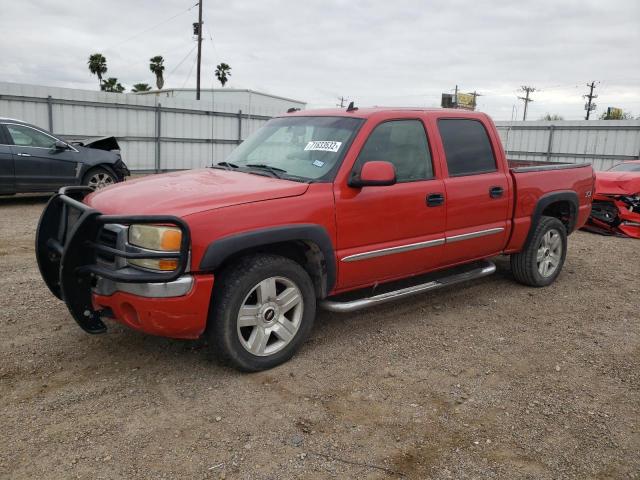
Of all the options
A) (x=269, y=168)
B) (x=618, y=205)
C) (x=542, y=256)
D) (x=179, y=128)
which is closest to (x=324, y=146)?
(x=269, y=168)

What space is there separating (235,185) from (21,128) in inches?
322

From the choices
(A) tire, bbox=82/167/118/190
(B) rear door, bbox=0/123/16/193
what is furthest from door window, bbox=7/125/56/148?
(A) tire, bbox=82/167/118/190

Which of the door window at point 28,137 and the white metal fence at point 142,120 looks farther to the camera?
the white metal fence at point 142,120

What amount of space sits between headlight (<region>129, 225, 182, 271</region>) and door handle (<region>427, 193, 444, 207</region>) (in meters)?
Answer: 2.14

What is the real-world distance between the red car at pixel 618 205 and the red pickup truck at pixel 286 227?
4785 millimetres

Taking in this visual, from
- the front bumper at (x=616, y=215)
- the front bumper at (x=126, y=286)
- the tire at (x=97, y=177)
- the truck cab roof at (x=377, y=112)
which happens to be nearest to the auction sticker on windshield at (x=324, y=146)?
the truck cab roof at (x=377, y=112)

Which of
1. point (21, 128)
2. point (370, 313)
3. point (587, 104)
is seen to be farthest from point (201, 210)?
point (587, 104)

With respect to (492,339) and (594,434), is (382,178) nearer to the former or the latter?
(492,339)

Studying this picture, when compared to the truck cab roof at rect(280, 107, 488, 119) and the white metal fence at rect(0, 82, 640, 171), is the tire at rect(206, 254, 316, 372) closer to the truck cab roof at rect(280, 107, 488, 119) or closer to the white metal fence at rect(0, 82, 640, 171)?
the truck cab roof at rect(280, 107, 488, 119)

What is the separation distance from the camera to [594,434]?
304 cm

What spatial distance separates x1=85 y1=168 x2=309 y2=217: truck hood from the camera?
3.28 meters

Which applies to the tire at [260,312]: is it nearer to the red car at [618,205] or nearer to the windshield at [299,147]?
the windshield at [299,147]

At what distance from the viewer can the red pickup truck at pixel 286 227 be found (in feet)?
10.5

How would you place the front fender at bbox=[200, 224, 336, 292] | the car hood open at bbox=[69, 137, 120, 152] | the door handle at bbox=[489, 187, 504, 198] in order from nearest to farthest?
the front fender at bbox=[200, 224, 336, 292] → the door handle at bbox=[489, 187, 504, 198] → the car hood open at bbox=[69, 137, 120, 152]
